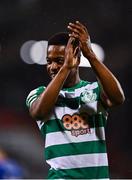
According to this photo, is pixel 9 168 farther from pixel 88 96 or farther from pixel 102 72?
pixel 102 72

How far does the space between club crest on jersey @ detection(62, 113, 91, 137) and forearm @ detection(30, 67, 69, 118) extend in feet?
0.21

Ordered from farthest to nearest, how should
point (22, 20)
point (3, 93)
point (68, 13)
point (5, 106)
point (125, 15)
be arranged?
point (5, 106) → point (3, 93) → point (22, 20) → point (125, 15) → point (68, 13)

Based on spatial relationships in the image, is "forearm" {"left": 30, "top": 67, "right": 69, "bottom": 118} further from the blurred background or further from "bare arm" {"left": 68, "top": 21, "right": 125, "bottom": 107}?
the blurred background

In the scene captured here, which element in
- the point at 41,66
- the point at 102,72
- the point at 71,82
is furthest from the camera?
the point at 41,66

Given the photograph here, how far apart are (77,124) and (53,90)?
122 mm

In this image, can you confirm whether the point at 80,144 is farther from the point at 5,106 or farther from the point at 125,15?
the point at 5,106

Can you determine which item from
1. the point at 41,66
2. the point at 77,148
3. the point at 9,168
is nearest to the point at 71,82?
the point at 77,148

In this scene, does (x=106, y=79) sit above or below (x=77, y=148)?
above

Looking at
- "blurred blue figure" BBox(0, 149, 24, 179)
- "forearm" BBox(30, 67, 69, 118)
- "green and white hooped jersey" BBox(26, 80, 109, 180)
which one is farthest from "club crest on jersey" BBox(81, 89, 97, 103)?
"blurred blue figure" BBox(0, 149, 24, 179)

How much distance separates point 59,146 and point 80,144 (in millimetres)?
54

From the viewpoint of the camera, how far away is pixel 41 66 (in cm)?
263

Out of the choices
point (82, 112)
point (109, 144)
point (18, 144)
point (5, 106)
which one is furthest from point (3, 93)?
point (82, 112)

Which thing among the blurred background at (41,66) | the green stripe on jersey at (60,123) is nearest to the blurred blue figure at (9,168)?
the blurred background at (41,66)

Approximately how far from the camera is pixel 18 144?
313cm
